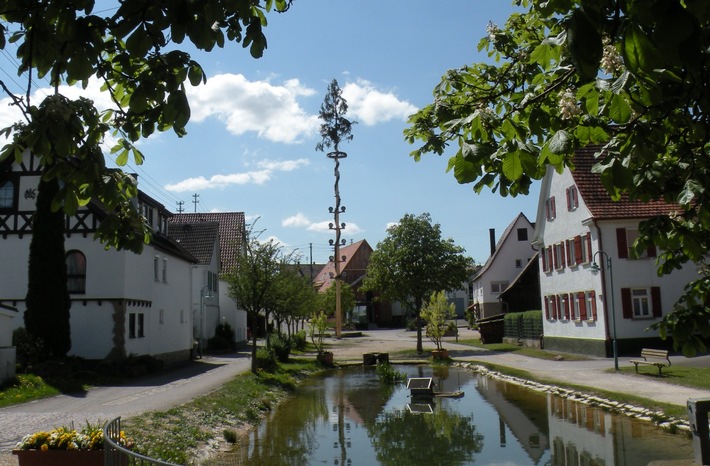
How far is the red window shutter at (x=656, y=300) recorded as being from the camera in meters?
29.5

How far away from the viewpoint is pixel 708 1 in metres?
2.18

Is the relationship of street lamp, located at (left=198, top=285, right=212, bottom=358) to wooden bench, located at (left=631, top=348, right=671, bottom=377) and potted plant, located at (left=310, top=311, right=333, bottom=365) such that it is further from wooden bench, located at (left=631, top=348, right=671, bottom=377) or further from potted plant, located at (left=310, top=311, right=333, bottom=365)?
wooden bench, located at (left=631, top=348, right=671, bottom=377)

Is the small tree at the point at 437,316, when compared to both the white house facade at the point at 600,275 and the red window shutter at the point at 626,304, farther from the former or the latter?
the red window shutter at the point at 626,304

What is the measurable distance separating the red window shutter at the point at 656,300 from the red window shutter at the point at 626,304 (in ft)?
3.34

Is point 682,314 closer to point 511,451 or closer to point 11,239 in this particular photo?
point 511,451

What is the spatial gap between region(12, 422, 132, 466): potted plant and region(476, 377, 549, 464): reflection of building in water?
7.99 m

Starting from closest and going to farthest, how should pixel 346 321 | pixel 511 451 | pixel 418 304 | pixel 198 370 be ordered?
pixel 511 451 < pixel 198 370 < pixel 418 304 < pixel 346 321

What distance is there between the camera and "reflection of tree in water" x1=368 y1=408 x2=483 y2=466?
13234 mm

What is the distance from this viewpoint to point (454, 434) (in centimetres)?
1554

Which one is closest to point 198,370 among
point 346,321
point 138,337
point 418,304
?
point 138,337

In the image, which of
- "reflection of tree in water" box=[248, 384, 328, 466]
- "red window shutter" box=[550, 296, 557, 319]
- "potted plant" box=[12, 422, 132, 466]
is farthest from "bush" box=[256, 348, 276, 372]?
"potted plant" box=[12, 422, 132, 466]

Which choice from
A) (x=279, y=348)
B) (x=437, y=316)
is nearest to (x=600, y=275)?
(x=437, y=316)

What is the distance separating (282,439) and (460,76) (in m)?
11.0

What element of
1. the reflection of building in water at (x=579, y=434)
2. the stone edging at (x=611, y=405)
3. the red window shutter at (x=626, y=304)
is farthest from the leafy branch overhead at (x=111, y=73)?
the red window shutter at (x=626, y=304)
